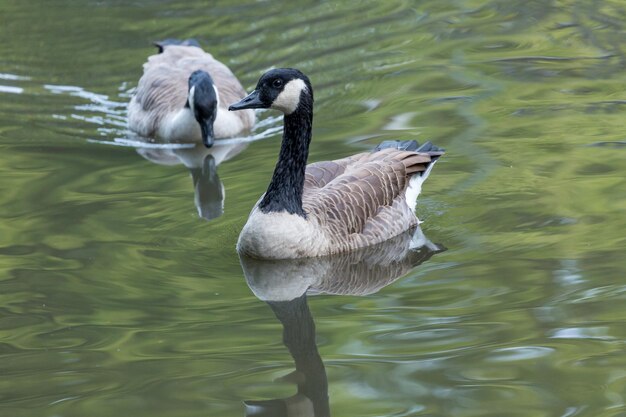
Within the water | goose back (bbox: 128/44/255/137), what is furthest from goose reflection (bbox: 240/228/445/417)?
goose back (bbox: 128/44/255/137)

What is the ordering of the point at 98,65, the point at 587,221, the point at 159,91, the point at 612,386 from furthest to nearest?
the point at 98,65 → the point at 159,91 → the point at 587,221 → the point at 612,386

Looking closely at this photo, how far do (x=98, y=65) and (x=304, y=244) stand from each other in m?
8.00

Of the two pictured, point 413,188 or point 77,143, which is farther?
point 77,143

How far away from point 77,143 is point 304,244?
4903mm

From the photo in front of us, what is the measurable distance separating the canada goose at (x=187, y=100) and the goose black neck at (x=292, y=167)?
3.80 meters

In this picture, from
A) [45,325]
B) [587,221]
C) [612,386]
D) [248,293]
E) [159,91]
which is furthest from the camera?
[159,91]

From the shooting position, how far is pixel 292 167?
11.1 m

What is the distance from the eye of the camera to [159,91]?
16.4 metres

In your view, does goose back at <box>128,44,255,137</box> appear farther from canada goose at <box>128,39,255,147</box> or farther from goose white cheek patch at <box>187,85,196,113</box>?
goose white cheek patch at <box>187,85,196,113</box>

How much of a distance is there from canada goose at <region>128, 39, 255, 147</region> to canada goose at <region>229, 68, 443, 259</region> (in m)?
3.61

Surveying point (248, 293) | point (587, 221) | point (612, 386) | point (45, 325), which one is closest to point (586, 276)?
point (587, 221)

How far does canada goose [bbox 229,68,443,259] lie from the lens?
11.0 metres

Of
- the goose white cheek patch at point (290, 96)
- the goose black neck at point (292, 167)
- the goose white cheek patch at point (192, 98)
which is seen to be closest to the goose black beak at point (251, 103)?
the goose white cheek patch at point (290, 96)

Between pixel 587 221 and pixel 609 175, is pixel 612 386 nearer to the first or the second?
pixel 587 221
